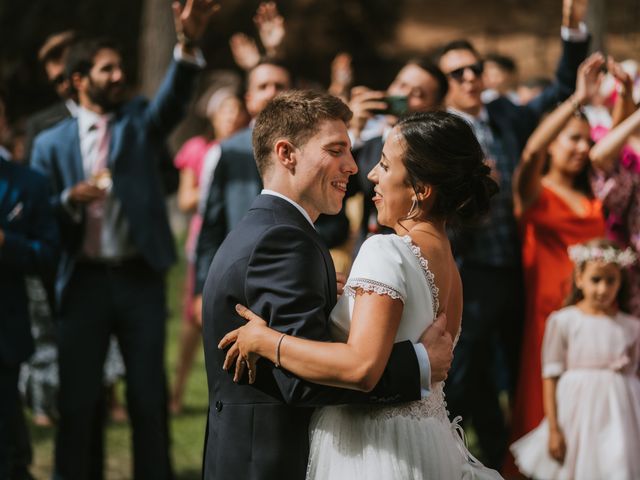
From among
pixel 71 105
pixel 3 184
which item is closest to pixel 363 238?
pixel 3 184

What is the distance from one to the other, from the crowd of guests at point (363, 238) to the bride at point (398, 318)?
1.81 metres

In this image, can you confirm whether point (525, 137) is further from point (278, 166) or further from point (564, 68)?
point (278, 166)

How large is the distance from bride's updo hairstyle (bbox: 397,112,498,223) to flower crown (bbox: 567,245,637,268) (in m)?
2.27

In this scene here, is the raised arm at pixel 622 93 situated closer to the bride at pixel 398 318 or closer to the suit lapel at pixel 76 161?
the bride at pixel 398 318

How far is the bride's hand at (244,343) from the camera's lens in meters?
2.96

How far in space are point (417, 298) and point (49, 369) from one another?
16.7ft

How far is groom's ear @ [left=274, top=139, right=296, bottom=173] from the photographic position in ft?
10.5

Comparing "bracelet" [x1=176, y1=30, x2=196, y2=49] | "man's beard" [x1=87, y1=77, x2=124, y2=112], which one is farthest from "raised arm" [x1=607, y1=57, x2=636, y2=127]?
"man's beard" [x1=87, y1=77, x2=124, y2=112]

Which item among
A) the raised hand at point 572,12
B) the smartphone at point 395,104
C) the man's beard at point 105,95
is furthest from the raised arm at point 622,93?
the man's beard at point 105,95

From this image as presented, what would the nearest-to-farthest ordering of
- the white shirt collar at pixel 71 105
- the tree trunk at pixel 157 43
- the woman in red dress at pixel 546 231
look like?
the woman in red dress at pixel 546 231, the white shirt collar at pixel 71 105, the tree trunk at pixel 157 43

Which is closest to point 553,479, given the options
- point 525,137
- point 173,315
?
point 525,137

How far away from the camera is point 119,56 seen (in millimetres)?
5629

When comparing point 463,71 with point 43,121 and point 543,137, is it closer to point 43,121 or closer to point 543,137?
point 543,137

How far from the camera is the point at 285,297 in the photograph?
2.97m
